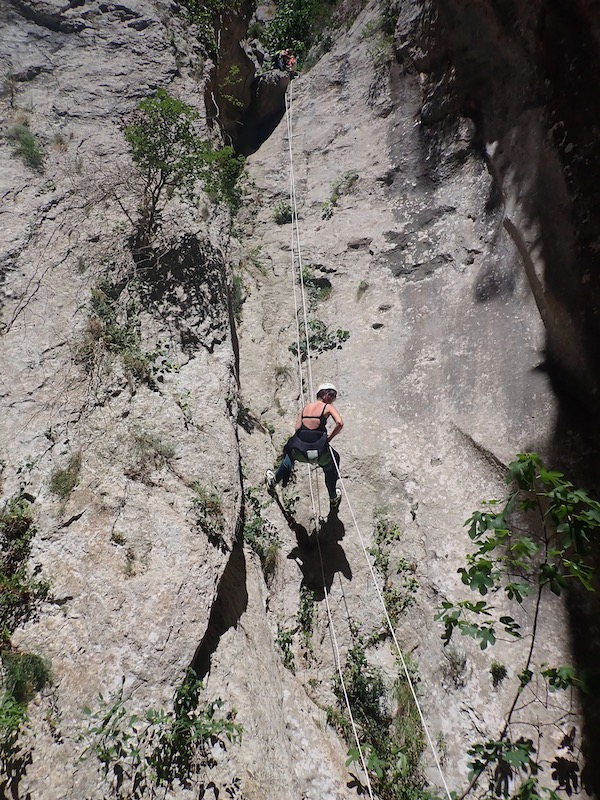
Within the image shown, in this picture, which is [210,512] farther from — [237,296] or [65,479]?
[237,296]

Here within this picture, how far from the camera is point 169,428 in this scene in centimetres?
540

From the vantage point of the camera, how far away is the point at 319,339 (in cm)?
788

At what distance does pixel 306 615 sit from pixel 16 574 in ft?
10.0

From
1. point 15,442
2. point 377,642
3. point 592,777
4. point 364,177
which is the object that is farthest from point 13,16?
point 592,777

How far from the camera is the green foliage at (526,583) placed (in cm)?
309

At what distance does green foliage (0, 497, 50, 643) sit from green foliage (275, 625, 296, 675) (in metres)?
2.48

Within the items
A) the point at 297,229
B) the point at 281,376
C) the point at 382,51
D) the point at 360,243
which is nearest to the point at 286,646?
the point at 281,376

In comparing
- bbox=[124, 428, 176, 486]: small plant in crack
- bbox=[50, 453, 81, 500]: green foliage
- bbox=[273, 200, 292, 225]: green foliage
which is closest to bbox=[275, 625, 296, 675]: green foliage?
bbox=[124, 428, 176, 486]: small plant in crack

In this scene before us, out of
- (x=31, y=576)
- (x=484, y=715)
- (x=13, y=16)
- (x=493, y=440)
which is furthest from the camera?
(x=13, y=16)

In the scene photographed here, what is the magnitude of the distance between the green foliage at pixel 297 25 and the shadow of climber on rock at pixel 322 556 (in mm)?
12733

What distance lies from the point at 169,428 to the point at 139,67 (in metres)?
7.85

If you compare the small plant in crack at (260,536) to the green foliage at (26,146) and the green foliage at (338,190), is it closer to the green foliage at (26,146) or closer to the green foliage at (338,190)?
the green foliage at (338,190)

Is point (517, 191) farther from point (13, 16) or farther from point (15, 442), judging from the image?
point (13, 16)

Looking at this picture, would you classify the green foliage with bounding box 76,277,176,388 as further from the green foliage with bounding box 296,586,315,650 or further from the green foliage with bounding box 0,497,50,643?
the green foliage with bounding box 296,586,315,650
